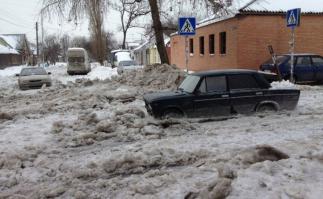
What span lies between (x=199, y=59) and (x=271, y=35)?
8.65 meters

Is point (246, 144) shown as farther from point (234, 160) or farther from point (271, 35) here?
point (271, 35)

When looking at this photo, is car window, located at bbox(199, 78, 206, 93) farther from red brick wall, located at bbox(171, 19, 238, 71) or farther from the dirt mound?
red brick wall, located at bbox(171, 19, 238, 71)

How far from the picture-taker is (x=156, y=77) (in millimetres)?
19844

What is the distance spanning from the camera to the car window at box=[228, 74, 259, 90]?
10.7m

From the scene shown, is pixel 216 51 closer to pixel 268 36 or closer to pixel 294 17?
pixel 268 36

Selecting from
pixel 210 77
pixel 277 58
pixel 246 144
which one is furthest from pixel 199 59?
pixel 246 144

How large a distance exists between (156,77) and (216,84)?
30.6 ft

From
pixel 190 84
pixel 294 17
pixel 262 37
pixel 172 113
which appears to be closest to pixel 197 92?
pixel 190 84

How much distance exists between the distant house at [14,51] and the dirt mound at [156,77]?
53590 millimetres

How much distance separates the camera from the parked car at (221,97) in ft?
34.0

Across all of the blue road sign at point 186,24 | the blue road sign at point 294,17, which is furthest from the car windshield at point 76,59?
the blue road sign at point 294,17

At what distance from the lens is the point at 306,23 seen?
24594 mm

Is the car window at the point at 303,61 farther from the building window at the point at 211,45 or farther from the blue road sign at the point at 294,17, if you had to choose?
the building window at the point at 211,45

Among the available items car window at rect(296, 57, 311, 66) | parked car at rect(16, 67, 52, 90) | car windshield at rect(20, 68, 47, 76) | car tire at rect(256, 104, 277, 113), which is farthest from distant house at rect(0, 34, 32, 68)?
car tire at rect(256, 104, 277, 113)
